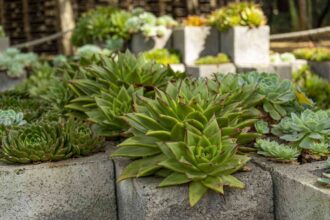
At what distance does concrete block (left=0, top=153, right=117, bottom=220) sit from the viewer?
271cm

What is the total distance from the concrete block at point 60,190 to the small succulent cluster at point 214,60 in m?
4.56

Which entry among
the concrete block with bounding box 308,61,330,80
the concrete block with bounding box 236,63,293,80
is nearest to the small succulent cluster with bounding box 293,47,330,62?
the concrete block with bounding box 308,61,330,80

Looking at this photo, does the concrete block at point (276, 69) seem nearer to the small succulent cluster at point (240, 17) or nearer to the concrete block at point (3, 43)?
the small succulent cluster at point (240, 17)

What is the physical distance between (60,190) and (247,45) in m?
5.18

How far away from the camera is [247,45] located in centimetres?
750

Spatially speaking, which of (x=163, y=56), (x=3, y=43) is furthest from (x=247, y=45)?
(x=3, y=43)

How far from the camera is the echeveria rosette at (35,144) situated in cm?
281

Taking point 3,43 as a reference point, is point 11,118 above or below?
below

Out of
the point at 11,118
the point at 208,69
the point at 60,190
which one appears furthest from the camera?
the point at 208,69

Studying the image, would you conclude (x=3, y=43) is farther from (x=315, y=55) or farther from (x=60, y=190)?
(x=60, y=190)

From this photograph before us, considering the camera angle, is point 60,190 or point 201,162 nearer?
point 201,162

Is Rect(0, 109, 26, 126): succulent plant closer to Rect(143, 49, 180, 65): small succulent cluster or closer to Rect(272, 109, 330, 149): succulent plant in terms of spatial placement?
Rect(272, 109, 330, 149): succulent plant

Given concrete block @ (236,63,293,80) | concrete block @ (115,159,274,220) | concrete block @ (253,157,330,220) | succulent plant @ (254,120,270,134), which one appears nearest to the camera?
concrete block @ (253,157,330,220)

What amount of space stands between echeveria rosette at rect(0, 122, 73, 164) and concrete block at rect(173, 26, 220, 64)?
15.6ft
